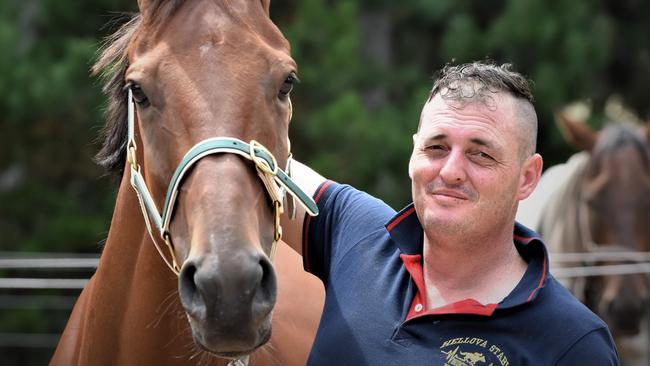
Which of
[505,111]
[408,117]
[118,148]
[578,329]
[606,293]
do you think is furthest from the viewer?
[408,117]

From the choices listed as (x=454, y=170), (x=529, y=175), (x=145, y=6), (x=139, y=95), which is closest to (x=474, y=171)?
(x=454, y=170)

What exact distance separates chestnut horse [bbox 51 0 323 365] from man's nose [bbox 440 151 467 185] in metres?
0.40

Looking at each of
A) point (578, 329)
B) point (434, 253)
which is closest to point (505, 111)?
point (434, 253)

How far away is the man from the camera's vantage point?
2.32m

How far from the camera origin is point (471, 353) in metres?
2.32

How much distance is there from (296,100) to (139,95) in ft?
18.4

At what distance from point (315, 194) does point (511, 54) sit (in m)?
6.36

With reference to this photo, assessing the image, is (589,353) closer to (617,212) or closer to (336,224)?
(336,224)

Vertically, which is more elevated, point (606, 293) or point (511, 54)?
point (511, 54)

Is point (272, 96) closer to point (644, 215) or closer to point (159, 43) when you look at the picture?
point (159, 43)

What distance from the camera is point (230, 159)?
2367mm

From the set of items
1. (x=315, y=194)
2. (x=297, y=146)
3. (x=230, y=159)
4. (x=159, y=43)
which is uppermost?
(x=159, y=43)

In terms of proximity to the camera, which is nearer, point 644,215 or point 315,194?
point 315,194

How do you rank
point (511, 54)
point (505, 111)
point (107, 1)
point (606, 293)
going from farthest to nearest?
point (511, 54) → point (107, 1) → point (606, 293) → point (505, 111)
